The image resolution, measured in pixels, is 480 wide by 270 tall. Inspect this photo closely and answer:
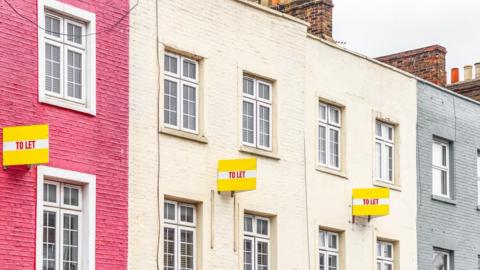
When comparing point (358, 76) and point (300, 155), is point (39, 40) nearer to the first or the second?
point (300, 155)

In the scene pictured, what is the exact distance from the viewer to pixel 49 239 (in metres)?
23.0

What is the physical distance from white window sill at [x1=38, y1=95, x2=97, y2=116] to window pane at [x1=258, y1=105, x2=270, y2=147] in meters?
5.47

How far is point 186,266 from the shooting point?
26016 mm

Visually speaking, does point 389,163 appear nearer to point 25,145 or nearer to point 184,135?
point 184,135

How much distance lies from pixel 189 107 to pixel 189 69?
763 millimetres

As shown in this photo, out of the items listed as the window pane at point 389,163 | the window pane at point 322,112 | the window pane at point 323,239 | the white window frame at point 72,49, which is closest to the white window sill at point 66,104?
the white window frame at point 72,49

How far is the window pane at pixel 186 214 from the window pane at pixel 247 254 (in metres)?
1.76

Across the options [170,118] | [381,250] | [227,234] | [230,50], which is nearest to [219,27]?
[230,50]

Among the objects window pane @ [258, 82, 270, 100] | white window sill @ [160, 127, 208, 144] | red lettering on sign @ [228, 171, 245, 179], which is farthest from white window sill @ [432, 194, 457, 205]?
white window sill @ [160, 127, 208, 144]

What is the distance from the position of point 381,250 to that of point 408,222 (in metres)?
1.21

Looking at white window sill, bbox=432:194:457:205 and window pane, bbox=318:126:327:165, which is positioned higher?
window pane, bbox=318:126:327:165

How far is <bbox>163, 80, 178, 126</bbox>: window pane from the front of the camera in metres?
25.8

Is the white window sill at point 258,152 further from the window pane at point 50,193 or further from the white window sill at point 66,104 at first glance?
the window pane at point 50,193

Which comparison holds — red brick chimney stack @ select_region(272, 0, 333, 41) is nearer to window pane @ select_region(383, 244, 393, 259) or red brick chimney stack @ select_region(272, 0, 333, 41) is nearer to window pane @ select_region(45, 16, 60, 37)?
window pane @ select_region(383, 244, 393, 259)
